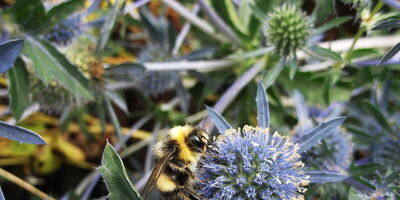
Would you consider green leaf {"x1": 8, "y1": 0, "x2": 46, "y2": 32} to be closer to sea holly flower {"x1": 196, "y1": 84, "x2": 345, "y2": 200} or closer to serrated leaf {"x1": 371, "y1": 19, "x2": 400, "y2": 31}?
sea holly flower {"x1": 196, "y1": 84, "x2": 345, "y2": 200}

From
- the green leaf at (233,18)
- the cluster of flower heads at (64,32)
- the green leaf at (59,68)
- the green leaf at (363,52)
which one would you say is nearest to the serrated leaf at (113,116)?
the green leaf at (59,68)

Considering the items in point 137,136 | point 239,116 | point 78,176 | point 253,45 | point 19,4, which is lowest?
point 78,176

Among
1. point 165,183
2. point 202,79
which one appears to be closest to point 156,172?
point 165,183

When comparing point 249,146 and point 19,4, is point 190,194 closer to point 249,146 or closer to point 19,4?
point 249,146

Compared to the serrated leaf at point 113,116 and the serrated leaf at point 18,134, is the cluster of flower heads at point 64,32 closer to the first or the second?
the serrated leaf at point 113,116

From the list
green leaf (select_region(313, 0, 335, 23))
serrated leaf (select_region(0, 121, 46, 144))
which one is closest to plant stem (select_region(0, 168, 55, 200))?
serrated leaf (select_region(0, 121, 46, 144))

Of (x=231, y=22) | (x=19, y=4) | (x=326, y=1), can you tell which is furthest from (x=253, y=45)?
(x=19, y=4)

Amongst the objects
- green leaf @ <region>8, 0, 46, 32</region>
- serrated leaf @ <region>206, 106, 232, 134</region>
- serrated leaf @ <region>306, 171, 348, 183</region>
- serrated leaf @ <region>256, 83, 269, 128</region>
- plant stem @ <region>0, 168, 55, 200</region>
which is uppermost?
green leaf @ <region>8, 0, 46, 32</region>
